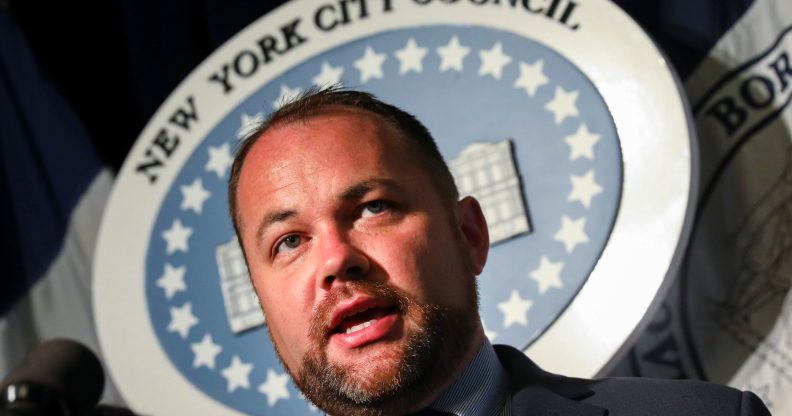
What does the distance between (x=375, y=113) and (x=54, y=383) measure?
1.45 feet

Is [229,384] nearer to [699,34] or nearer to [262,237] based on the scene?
[262,237]

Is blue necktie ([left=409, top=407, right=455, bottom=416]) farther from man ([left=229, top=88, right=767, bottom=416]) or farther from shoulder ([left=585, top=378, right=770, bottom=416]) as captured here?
shoulder ([left=585, top=378, right=770, bottom=416])

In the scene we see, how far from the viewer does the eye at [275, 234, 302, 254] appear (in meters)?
1.09

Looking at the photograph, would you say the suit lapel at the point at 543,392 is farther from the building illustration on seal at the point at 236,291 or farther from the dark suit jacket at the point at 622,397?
the building illustration on seal at the point at 236,291

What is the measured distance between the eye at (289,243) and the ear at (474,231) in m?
0.19

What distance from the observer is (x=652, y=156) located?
159 cm

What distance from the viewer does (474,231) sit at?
1.21 metres

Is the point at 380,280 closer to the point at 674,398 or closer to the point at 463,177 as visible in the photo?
the point at 674,398

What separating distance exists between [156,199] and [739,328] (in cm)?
110

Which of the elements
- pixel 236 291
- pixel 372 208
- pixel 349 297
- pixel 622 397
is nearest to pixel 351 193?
pixel 372 208

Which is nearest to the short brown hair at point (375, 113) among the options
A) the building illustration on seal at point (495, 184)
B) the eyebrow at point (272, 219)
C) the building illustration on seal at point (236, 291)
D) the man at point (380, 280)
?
the man at point (380, 280)

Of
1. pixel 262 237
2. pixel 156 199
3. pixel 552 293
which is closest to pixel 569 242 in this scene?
pixel 552 293

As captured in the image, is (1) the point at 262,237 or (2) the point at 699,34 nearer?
(1) the point at 262,237

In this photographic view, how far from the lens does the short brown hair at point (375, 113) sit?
3.87 feet
